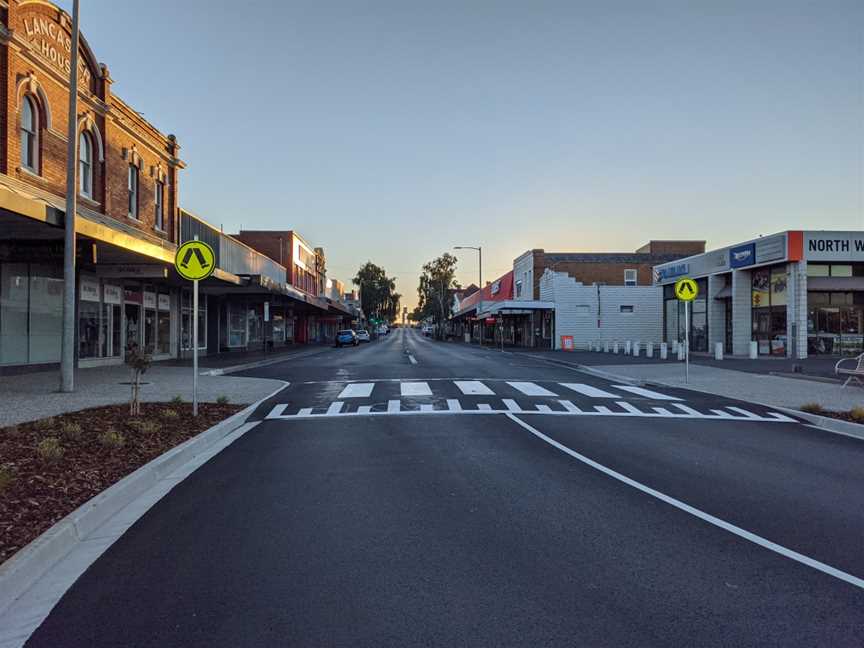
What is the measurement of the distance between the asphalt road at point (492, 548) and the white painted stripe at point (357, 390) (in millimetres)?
5224

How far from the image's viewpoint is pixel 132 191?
79.2ft

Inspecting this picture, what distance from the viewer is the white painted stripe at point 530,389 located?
1516cm

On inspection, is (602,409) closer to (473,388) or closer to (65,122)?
(473,388)

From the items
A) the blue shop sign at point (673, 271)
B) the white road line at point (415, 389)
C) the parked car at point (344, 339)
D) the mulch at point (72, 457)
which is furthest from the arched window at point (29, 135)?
the parked car at point (344, 339)

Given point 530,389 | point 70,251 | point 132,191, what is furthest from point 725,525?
point 132,191

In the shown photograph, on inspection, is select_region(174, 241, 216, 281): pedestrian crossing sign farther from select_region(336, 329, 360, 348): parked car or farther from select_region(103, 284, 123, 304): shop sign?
select_region(336, 329, 360, 348): parked car

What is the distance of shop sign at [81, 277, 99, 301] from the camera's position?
811 inches

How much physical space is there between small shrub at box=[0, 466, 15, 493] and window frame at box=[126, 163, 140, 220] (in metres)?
19.7

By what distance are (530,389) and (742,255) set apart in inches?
855

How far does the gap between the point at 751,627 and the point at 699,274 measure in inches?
1446

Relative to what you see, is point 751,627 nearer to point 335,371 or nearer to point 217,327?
point 335,371

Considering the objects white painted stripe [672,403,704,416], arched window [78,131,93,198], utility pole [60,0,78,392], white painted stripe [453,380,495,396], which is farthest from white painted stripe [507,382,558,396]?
arched window [78,131,93,198]

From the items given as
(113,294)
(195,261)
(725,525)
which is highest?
(113,294)

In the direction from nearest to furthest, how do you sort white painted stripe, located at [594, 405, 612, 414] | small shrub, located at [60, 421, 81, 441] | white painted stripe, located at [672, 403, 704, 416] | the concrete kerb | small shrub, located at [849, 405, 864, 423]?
the concrete kerb < small shrub, located at [60, 421, 81, 441] < small shrub, located at [849, 405, 864, 423] < white painted stripe, located at [594, 405, 612, 414] < white painted stripe, located at [672, 403, 704, 416]
